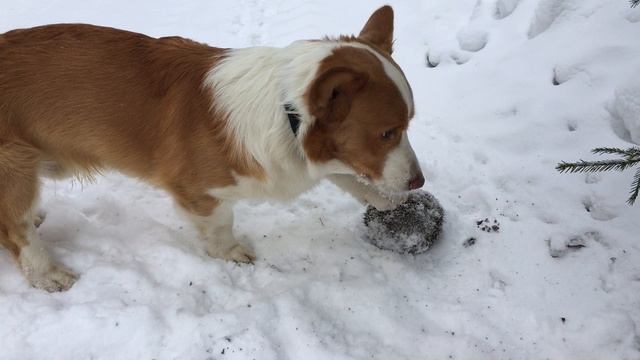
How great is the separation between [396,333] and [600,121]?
2181 mm

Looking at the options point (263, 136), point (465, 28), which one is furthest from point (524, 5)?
point (263, 136)

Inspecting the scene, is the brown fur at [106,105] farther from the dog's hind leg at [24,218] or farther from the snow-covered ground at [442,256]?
the snow-covered ground at [442,256]

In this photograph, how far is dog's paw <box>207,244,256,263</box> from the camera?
319 centimetres

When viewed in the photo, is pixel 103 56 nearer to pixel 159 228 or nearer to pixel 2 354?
pixel 159 228

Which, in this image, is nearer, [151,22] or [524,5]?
[524,5]

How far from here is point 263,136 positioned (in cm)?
260

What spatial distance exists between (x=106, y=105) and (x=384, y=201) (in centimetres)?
169

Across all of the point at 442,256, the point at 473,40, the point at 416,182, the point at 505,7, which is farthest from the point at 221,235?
the point at 505,7

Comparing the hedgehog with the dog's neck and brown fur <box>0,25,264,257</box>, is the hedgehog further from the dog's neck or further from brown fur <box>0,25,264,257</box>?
brown fur <box>0,25,264,257</box>

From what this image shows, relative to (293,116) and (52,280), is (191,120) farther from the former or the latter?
(52,280)

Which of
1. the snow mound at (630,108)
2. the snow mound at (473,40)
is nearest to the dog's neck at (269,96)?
the snow mound at (630,108)

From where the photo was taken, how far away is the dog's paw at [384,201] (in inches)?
122

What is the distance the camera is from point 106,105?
2.78 meters

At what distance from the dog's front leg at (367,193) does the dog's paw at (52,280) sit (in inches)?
65.6
